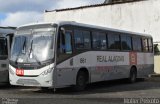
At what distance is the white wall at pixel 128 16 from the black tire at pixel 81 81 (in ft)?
54.6

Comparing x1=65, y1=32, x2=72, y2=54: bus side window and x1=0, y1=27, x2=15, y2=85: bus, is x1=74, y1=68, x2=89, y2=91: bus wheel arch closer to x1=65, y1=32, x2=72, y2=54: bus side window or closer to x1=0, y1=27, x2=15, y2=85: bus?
x1=65, y1=32, x2=72, y2=54: bus side window

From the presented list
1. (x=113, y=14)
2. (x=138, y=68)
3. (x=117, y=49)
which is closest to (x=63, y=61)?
(x=117, y=49)

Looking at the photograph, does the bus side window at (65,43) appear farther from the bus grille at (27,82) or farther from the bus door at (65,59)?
the bus grille at (27,82)

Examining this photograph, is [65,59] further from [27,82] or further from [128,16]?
[128,16]

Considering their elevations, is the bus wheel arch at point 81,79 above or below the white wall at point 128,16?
below

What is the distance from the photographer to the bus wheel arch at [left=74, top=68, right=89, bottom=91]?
62.4ft

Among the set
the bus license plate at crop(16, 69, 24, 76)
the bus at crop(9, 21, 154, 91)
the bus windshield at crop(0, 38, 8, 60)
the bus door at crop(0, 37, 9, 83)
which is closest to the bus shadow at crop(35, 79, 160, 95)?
the bus at crop(9, 21, 154, 91)

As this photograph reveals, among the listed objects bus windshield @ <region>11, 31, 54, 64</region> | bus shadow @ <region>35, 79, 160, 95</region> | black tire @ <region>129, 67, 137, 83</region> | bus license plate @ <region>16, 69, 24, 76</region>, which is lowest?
bus shadow @ <region>35, 79, 160, 95</region>

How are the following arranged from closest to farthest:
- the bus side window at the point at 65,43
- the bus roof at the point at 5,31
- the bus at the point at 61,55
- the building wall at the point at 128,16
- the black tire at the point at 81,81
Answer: the bus at the point at 61,55 < the bus side window at the point at 65,43 < the black tire at the point at 81,81 < the bus roof at the point at 5,31 < the building wall at the point at 128,16

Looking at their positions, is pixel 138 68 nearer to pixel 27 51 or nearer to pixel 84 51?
pixel 84 51

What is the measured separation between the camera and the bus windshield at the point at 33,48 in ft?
57.0

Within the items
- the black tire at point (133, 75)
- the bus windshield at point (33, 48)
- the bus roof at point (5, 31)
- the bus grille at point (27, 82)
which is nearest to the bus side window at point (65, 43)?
the bus windshield at point (33, 48)

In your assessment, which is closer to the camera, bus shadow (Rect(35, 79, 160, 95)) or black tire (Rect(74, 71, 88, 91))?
black tire (Rect(74, 71, 88, 91))

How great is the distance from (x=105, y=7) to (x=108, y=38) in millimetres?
16349
